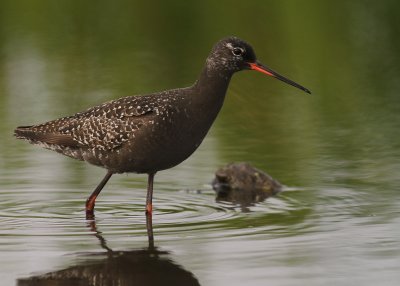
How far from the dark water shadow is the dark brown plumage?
1.90 m

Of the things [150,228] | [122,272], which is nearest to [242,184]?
[150,228]

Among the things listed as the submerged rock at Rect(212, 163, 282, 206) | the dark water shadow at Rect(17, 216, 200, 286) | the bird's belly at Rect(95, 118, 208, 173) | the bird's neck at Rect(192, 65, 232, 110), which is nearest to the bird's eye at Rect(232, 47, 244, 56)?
the bird's neck at Rect(192, 65, 232, 110)

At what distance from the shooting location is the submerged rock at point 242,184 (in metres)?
12.9

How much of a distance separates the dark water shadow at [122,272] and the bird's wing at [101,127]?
7.22 ft

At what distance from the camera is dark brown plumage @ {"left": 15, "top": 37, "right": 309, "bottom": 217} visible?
1185 cm

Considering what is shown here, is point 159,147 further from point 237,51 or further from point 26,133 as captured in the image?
point 26,133

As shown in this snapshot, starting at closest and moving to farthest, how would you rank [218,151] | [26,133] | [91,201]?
[91,201] → [26,133] → [218,151]

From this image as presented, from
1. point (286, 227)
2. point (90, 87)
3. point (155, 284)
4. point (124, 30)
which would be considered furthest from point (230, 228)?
point (124, 30)

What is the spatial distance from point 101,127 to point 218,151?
8.93 feet

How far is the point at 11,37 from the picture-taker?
74.3ft

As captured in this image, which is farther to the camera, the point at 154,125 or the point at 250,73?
the point at 250,73

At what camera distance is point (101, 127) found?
40.5 ft

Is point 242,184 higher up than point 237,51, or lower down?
lower down

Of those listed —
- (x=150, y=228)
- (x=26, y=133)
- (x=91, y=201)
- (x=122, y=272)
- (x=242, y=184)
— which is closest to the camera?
(x=122, y=272)
